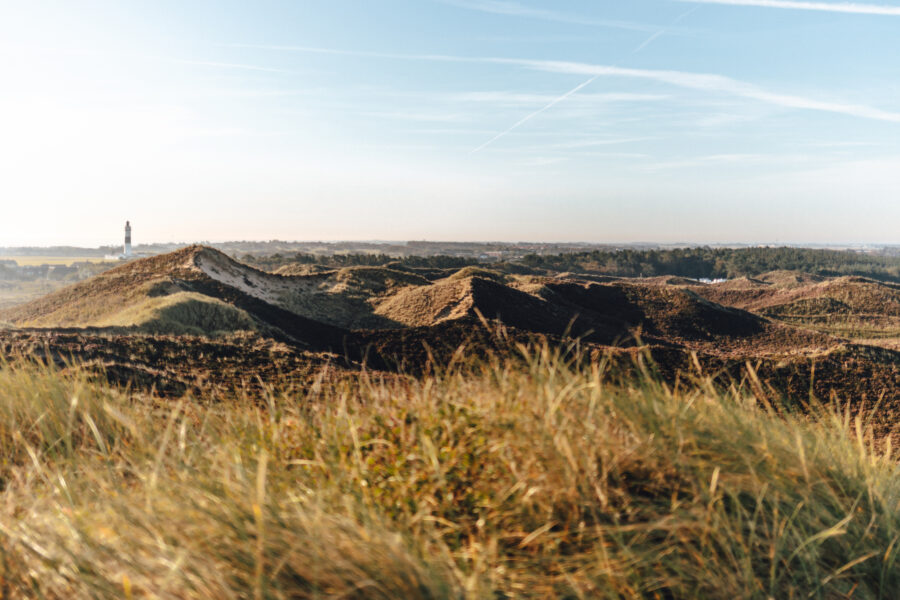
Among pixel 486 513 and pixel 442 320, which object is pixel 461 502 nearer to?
pixel 486 513

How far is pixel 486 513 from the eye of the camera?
2.81m

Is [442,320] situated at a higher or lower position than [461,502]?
lower

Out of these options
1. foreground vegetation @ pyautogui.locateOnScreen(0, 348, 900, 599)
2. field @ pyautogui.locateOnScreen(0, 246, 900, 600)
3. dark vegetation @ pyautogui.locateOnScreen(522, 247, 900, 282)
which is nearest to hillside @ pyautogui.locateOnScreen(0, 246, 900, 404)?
field @ pyautogui.locateOnScreen(0, 246, 900, 600)

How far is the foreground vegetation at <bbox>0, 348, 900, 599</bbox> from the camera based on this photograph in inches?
91.3

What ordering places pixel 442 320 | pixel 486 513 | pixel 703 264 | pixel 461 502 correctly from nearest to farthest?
pixel 486 513 → pixel 461 502 → pixel 442 320 → pixel 703 264

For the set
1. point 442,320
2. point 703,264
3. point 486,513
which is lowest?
point 442,320

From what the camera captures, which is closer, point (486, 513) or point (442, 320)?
point (486, 513)

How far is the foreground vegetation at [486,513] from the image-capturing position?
2.32 metres

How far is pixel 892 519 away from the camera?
3295mm

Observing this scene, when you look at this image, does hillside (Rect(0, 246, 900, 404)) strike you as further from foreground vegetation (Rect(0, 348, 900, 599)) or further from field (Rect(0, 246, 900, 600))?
foreground vegetation (Rect(0, 348, 900, 599))

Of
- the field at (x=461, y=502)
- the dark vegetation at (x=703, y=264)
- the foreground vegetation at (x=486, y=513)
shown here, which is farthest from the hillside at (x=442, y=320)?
the dark vegetation at (x=703, y=264)

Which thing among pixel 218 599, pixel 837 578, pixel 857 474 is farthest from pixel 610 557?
pixel 857 474

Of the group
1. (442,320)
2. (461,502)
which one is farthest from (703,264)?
(461,502)

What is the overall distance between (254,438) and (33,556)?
1.34 metres
